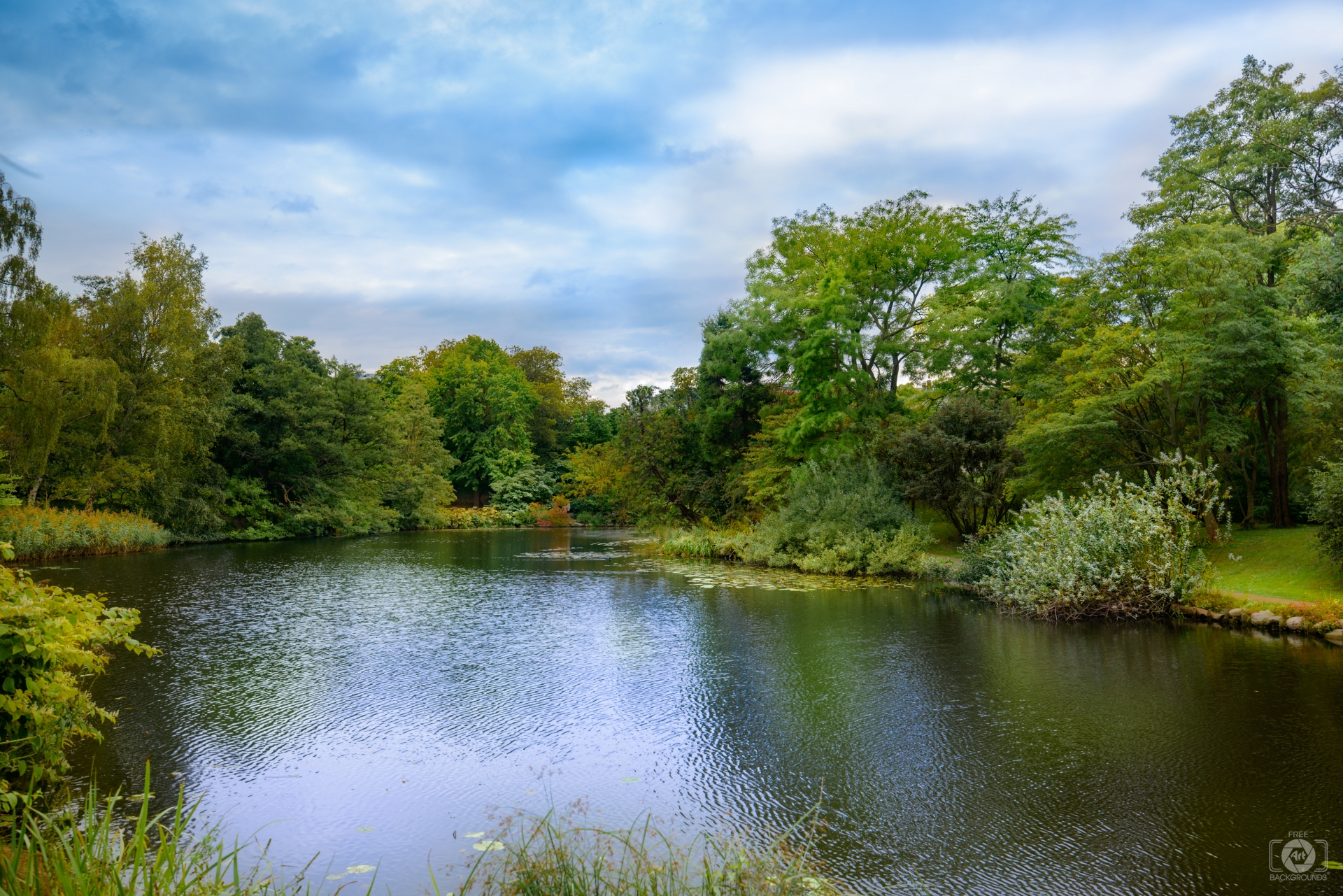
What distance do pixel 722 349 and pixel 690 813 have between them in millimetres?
20699

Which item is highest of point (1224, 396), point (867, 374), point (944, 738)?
point (867, 374)

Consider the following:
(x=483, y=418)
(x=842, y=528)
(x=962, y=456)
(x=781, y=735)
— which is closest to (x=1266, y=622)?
(x=962, y=456)

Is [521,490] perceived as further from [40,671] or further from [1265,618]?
[40,671]

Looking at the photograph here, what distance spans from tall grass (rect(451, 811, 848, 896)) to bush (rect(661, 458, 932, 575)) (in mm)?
12685

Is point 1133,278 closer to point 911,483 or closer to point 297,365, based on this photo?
point 911,483

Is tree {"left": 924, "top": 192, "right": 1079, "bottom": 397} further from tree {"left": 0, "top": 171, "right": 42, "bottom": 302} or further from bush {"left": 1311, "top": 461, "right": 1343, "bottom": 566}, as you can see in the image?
tree {"left": 0, "top": 171, "right": 42, "bottom": 302}

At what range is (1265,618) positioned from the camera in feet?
32.3

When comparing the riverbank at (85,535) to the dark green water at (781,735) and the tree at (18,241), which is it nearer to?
the tree at (18,241)

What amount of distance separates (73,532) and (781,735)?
2105cm

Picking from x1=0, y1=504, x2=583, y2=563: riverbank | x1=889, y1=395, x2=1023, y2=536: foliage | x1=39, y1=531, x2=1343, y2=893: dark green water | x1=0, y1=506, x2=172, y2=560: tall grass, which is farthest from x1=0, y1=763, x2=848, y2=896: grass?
x1=0, y1=506, x2=172, y2=560: tall grass

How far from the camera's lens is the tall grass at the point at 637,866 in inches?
115

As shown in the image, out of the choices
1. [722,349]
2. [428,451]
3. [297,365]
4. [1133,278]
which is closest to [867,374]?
[722,349]

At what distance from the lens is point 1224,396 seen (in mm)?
15125

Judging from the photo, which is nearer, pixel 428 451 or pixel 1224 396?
pixel 1224 396
